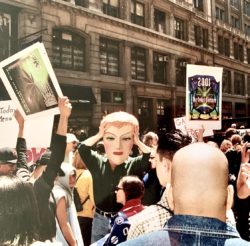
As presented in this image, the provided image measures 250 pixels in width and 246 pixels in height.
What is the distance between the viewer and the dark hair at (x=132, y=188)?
98.2 inches

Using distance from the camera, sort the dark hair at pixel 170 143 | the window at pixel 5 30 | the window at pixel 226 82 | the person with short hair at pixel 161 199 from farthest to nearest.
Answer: the window at pixel 226 82 → the window at pixel 5 30 → the dark hair at pixel 170 143 → the person with short hair at pixel 161 199

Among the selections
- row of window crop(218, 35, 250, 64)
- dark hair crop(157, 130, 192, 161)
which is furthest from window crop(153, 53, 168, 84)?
dark hair crop(157, 130, 192, 161)

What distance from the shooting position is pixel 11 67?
10.1 feet

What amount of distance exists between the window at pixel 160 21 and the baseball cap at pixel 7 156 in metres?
4.12

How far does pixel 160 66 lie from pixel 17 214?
215 inches

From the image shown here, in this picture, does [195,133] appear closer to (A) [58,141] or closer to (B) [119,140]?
(B) [119,140]

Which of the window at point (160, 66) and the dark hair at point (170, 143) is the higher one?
the window at point (160, 66)

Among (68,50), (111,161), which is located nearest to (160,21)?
(68,50)

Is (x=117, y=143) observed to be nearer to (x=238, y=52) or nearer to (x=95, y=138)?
(x=95, y=138)

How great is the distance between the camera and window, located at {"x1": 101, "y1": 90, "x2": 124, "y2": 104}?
217 inches

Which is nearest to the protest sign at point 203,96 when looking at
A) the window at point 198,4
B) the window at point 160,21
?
the window at point 160,21

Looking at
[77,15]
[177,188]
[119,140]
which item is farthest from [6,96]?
[77,15]

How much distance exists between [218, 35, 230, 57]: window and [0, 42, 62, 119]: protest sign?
547cm

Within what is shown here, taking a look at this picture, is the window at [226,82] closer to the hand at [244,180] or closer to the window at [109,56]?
the window at [109,56]
